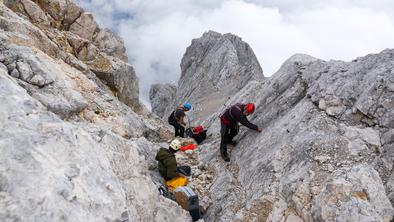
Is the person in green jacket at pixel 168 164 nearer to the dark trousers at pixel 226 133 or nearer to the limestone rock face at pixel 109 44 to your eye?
the dark trousers at pixel 226 133

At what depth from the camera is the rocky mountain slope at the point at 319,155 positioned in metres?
9.90

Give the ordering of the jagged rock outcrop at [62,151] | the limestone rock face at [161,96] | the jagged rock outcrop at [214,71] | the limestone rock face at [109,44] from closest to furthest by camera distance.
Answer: the jagged rock outcrop at [62,151] < the limestone rock face at [109,44] < the jagged rock outcrop at [214,71] < the limestone rock face at [161,96]

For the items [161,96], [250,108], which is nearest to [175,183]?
[250,108]

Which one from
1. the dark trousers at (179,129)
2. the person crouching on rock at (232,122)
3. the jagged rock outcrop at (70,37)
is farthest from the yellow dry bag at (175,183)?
the jagged rock outcrop at (70,37)

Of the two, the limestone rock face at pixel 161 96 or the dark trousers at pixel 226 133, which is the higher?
the dark trousers at pixel 226 133

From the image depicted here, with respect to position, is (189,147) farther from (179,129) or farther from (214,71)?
(214,71)

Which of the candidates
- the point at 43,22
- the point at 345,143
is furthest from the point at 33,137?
the point at 43,22

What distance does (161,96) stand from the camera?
68688mm

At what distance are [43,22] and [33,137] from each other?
17.8 m

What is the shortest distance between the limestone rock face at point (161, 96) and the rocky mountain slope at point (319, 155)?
51.3 m

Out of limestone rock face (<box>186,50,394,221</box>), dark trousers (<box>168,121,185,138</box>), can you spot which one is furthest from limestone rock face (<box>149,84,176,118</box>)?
limestone rock face (<box>186,50,394,221</box>)

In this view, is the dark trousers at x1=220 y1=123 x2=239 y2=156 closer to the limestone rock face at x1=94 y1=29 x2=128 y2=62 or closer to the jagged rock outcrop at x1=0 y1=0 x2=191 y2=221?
the jagged rock outcrop at x1=0 y1=0 x2=191 y2=221

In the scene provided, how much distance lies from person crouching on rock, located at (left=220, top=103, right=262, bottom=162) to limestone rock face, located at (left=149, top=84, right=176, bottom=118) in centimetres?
5002

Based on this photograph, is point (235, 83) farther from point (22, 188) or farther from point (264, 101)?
point (22, 188)
